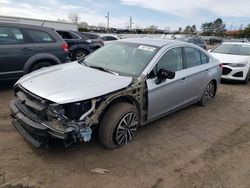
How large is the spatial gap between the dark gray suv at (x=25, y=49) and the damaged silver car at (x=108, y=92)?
204cm

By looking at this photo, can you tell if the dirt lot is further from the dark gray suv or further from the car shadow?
the car shadow

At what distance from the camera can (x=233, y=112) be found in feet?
18.4

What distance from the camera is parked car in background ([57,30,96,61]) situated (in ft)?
35.2

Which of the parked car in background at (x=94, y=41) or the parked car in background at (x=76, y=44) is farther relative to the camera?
the parked car in background at (x=94, y=41)

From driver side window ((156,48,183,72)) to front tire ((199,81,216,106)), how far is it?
1408mm

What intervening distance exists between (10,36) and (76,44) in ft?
16.9

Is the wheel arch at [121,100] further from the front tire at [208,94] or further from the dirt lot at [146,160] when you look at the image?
the front tire at [208,94]

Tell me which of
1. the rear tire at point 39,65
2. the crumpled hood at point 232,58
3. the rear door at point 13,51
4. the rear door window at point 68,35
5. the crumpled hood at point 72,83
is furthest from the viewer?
the rear door window at point 68,35

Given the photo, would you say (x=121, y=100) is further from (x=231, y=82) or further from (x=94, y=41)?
(x=94, y=41)

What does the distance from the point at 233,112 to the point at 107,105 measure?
11.9ft

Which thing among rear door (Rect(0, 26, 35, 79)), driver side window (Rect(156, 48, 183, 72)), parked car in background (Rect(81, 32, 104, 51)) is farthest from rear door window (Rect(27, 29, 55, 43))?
parked car in background (Rect(81, 32, 104, 51))

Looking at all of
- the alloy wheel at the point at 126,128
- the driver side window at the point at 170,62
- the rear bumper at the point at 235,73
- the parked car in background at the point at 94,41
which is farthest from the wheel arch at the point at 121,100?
the parked car in background at the point at 94,41

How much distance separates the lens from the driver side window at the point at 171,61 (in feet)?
13.5


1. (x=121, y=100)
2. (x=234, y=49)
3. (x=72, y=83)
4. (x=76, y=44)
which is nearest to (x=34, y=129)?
(x=72, y=83)
